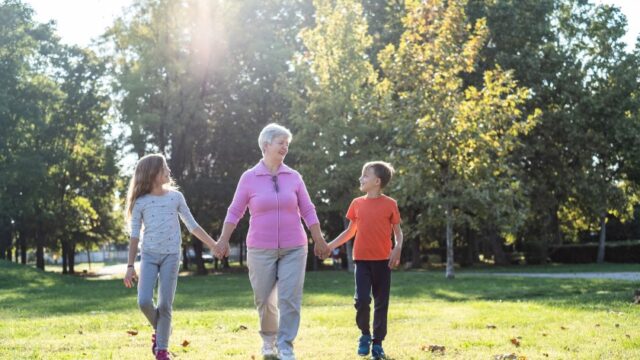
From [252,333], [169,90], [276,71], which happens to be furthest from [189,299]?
[276,71]

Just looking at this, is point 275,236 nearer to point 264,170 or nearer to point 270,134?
point 264,170

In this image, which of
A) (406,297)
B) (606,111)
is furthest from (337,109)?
(606,111)

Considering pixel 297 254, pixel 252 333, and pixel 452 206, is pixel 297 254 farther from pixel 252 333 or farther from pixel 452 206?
pixel 452 206

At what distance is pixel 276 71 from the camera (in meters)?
37.2

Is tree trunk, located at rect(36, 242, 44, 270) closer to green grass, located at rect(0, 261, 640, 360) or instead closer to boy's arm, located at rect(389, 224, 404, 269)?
green grass, located at rect(0, 261, 640, 360)

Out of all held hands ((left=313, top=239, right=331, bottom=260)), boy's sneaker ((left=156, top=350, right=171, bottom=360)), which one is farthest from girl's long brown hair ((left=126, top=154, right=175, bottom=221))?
held hands ((left=313, top=239, right=331, bottom=260))

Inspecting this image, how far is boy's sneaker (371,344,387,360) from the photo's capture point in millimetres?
6926

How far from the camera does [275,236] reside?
687 centimetres

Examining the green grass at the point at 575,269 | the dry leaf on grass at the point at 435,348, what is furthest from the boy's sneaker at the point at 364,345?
the green grass at the point at 575,269

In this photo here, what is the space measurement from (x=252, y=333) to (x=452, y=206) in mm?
15482

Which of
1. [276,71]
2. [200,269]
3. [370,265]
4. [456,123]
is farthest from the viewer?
[200,269]

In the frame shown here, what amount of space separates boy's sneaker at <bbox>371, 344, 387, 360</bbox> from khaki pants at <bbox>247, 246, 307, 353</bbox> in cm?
79

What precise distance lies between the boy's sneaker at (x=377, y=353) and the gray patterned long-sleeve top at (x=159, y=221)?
209 centimetres

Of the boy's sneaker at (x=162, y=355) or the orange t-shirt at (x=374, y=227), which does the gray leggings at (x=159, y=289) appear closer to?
the boy's sneaker at (x=162, y=355)
